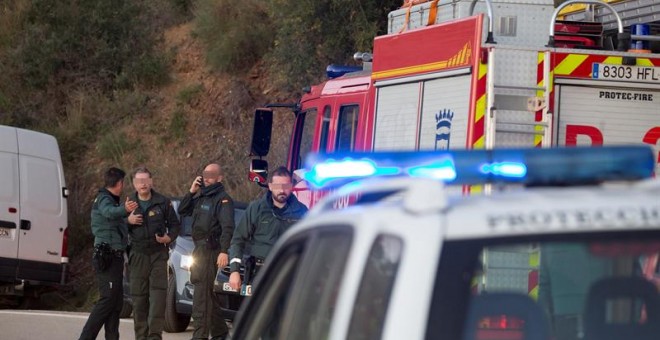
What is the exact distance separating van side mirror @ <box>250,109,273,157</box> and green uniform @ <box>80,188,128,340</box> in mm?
1733

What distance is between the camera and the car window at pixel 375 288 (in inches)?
119

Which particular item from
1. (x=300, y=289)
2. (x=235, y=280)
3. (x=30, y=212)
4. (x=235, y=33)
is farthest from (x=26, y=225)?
(x=300, y=289)

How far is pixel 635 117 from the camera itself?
9172 millimetres

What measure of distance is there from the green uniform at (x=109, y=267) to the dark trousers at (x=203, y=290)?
75 cm

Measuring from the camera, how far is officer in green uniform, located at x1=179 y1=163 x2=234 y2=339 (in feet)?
40.1

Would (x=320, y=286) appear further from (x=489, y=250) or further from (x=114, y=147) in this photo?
(x=114, y=147)

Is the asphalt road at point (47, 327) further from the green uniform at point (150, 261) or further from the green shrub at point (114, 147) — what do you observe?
the green shrub at point (114, 147)

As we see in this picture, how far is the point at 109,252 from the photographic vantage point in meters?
11.8

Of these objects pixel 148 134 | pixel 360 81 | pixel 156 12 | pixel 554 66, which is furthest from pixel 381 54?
pixel 156 12

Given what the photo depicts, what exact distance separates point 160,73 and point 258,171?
56.9 ft

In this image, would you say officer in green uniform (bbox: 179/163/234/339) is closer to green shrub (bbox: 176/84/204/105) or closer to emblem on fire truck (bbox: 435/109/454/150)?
emblem on fire truck (bbox: 435/109/454/150)

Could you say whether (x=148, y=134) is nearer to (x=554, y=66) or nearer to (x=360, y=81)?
(x=360, y=81)

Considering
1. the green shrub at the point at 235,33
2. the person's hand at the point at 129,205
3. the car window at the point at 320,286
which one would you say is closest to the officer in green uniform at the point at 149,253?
the person's hand at the point at 129,205

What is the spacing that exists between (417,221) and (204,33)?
27551 millimetres
